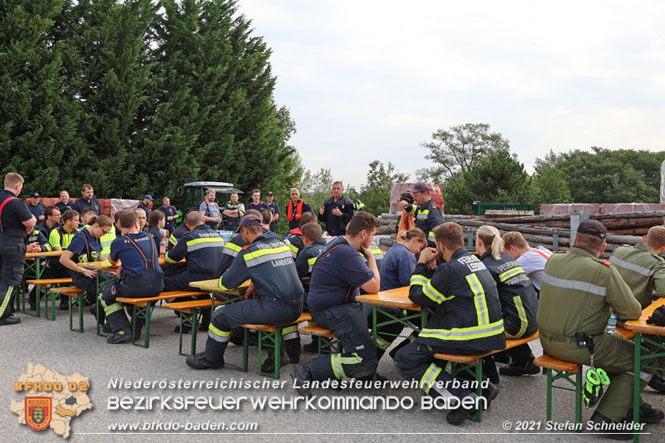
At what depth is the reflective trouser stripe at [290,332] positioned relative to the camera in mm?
5594

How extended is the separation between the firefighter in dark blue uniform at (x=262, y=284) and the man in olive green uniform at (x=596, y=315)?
7.76 feet

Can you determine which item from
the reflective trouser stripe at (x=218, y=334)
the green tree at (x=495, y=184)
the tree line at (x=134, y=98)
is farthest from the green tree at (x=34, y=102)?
the green tree at (x=495, y=184)

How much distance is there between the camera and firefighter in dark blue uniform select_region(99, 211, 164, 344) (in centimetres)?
655

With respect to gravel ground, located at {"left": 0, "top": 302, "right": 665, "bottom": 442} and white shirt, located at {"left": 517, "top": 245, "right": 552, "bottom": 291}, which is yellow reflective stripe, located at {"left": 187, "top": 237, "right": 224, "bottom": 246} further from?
white shirt, located at {"left": 517, "top": 245, "right": 552, "bottom": 291}

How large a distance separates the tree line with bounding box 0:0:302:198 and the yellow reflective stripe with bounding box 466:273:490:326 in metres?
18.5

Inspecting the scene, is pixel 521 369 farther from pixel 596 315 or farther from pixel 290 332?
pixel 290 332

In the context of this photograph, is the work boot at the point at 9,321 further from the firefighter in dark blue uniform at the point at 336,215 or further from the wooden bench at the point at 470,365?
the wooden bench at the point at 470,365

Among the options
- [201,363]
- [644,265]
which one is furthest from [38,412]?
[644,265]

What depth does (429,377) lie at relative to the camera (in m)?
4.34

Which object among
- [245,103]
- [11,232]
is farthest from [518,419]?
[245,103]

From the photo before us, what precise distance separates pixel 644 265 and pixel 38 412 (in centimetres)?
510

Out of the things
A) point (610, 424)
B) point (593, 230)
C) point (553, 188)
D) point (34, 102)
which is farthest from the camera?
point (553, 188)

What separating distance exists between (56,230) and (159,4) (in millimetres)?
20949

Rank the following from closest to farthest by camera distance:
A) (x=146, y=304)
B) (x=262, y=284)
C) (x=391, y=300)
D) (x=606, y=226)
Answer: (x=391, y=300), (x=262, y=284), (x=146, y=304), (x=606, y=226)
